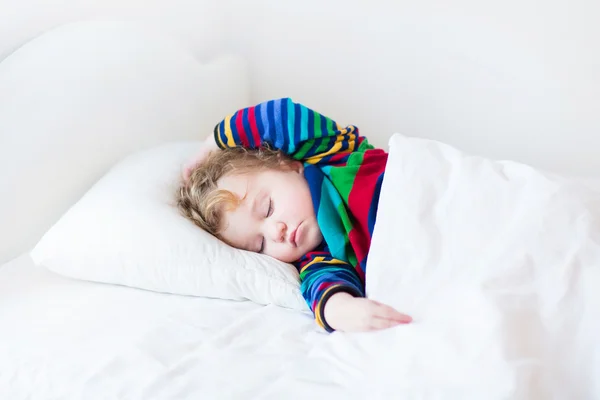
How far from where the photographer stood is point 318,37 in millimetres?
1804

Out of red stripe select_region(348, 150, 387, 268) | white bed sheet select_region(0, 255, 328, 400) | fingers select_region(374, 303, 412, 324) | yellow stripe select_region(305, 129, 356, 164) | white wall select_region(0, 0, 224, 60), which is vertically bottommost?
white bed sheet select_region(0, 255, 328, 400)

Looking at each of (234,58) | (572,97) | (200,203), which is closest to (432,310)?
(200,203)

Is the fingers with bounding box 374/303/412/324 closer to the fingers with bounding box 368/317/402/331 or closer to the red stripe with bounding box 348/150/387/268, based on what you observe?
the fingers with bounding box 368/317/402/331

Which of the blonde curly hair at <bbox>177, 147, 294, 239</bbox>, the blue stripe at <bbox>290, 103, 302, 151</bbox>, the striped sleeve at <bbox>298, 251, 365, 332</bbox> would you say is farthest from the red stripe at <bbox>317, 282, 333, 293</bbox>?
the blue stripe at <bbox>290, 103, 302, 151</bbox>

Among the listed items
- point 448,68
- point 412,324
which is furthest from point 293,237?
point 448,68

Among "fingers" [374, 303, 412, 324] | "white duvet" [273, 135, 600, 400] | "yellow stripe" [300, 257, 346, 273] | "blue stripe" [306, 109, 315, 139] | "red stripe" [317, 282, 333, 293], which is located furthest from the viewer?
"blue stripe" [306, 109, 315, 139]

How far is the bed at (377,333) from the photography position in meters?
0.75

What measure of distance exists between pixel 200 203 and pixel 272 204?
0.14m

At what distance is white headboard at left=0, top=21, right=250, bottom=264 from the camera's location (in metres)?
1.19

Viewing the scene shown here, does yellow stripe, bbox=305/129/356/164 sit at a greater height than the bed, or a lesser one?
greater

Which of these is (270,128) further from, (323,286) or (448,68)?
(448,68)

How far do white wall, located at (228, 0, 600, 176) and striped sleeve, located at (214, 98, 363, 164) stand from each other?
0.48m

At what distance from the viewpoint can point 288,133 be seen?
1.30m

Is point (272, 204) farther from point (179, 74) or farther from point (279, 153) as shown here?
point (179, 74)
